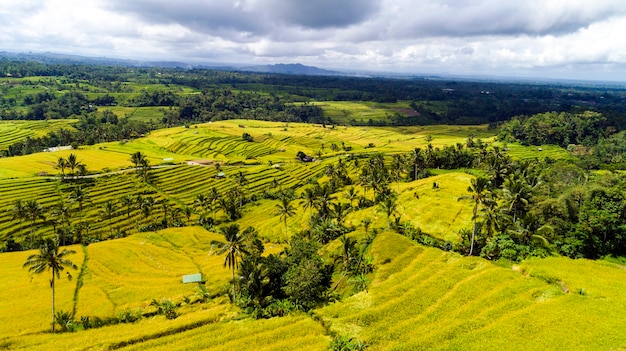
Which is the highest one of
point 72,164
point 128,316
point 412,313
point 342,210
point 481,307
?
point 481,307

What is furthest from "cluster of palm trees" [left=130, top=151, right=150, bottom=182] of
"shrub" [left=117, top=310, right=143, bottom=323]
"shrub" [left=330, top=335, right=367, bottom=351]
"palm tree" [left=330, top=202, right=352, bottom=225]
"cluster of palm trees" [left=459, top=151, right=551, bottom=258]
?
"shrub" [left=330, top=335, right=367, bottom=351]

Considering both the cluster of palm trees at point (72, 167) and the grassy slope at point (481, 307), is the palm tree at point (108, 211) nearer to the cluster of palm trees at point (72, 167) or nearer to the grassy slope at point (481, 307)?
the cluster of palm trees at point (72, 167)

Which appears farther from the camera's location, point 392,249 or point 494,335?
A: point 392,249

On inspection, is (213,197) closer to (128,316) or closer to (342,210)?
(342,210)

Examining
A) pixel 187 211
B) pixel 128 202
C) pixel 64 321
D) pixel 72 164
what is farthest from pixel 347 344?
pixel 72 164

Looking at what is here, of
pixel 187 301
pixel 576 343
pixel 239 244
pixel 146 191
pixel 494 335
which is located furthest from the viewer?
pixel 146 191

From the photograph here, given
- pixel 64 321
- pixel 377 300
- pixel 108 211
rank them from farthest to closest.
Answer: pixel 108 211 < pixel 64 321 < pixel 377 300

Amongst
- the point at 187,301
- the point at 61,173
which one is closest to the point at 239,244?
the point at 187,301

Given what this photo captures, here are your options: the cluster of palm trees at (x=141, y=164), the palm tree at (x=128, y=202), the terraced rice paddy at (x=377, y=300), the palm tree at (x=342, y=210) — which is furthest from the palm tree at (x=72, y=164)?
the palm tree at (x=342, y=210)

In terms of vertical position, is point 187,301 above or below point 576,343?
below

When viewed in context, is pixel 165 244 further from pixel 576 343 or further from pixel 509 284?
pixel 576 343

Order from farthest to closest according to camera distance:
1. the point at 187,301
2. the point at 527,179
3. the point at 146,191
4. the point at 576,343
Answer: the point at 146,191, the point at 527,179, the point at 187,301, the point at 576,343
